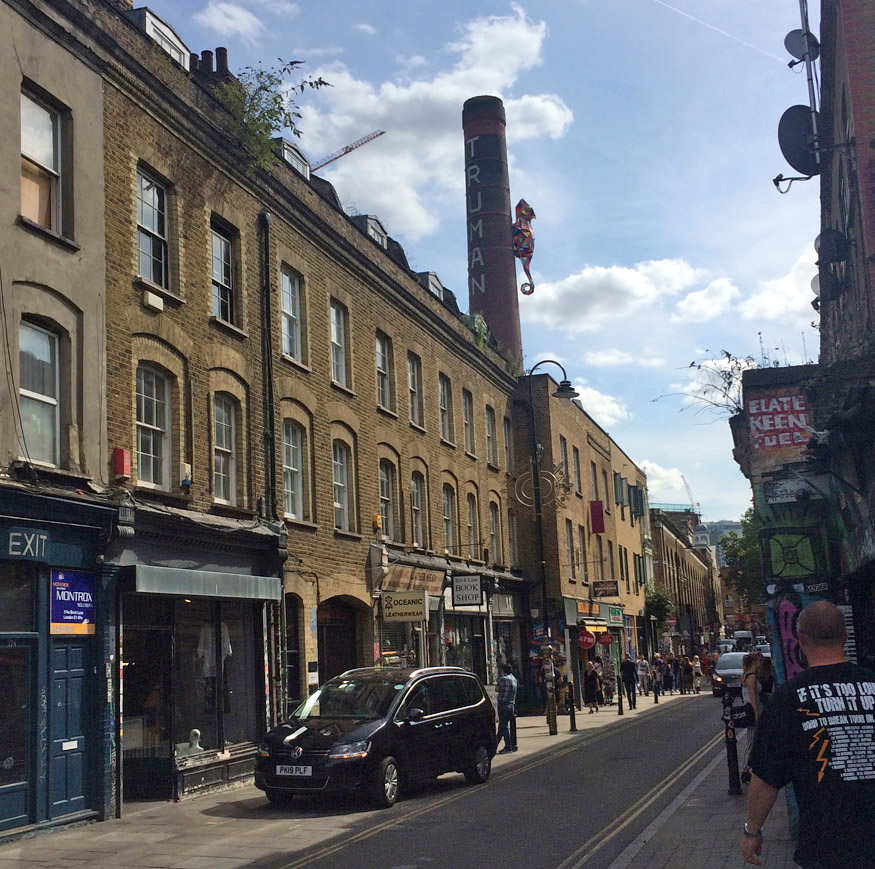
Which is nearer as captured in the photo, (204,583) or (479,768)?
(479,768)

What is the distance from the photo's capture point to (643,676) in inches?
1730

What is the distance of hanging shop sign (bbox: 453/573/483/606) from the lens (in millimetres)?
23875

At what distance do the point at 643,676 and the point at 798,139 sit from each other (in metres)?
29.4

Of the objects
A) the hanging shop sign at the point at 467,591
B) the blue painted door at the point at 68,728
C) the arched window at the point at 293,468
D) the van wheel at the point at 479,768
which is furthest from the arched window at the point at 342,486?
the blue painted door at the point at 68,728

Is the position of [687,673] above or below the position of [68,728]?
below

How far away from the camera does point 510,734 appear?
19.8m

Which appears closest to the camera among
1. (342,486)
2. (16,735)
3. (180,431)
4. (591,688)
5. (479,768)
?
(16,735)

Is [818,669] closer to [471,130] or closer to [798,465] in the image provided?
[798,465]

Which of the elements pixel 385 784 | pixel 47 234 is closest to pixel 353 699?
pixel 385 784

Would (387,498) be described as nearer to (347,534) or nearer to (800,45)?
(347,534)

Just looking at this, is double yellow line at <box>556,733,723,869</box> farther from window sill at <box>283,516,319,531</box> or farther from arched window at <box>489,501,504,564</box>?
arched window at <box>489,501,504,564</box>

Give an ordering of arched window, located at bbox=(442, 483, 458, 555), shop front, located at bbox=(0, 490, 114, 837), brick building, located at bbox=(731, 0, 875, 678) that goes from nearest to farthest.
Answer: brick building, located at bbox=(731, 0, 875, 678) < shop front, located at bbox=(0, 490, 114, 837) < arched window, located at bbox=(442, 483, 458, 555)

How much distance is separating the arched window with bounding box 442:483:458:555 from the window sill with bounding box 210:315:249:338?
11.0m

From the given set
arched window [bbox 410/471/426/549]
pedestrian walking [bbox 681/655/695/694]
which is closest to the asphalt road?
arched window [bbox 410/471/426/549]
